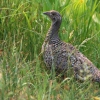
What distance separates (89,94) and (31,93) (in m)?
0.69

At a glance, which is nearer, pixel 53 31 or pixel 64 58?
pixel 64 58

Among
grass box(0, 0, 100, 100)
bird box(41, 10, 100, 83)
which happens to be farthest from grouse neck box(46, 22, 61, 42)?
grass box(0, 0, 100, 100)

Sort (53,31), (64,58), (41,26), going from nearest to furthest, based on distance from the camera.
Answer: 1. (64,58)
2. (53,31)
3. (41,26)

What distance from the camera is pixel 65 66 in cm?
618

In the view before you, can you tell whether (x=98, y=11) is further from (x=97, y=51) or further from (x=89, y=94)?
(x=89, y=94)

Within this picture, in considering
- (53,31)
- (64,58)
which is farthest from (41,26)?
(64,58)

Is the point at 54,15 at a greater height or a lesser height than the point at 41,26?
greater

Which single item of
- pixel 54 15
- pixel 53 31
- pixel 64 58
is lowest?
pixel 64 58

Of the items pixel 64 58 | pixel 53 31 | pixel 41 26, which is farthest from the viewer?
pixel 41 26

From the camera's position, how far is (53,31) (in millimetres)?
6613

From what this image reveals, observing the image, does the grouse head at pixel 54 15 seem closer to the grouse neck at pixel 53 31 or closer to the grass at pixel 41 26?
the grouse neck at pixel 53 31

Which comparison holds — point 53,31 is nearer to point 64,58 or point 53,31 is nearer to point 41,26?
point 41,26

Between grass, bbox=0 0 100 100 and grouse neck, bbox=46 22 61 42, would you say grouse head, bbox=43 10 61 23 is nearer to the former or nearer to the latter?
grouse neck, bbox=46 22 61 42

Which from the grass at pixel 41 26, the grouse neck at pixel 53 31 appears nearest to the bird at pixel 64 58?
the grouse neck at pixel 53 31
